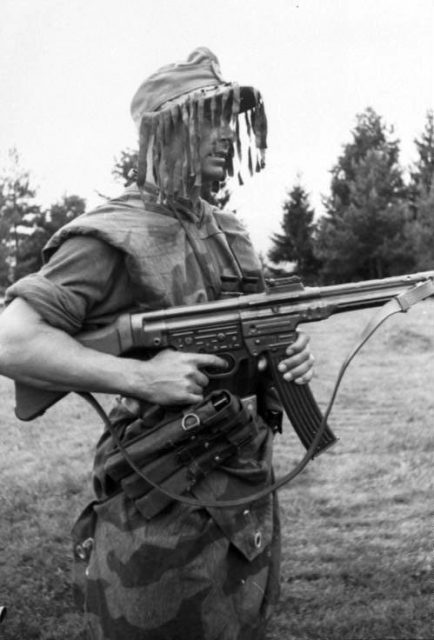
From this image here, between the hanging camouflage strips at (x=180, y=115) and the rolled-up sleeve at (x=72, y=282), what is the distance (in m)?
0.29

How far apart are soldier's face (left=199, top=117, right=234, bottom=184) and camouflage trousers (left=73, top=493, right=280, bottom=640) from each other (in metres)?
1.00

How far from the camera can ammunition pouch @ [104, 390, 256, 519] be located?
2.23m

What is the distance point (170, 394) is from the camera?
2191 mm

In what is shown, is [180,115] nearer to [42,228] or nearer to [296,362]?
[296,362]

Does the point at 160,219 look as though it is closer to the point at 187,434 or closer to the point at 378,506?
the point at 187,434

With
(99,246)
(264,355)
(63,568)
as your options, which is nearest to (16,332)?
(99,246)

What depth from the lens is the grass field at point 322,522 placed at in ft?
11.5

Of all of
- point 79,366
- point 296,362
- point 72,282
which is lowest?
point 296,362

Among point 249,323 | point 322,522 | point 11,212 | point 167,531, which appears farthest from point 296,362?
point 11,212

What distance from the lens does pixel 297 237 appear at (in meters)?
29.0

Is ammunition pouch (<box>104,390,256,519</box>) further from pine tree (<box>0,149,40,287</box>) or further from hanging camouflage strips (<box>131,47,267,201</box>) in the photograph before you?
pine tree (<box>0,149,40,287</box>)

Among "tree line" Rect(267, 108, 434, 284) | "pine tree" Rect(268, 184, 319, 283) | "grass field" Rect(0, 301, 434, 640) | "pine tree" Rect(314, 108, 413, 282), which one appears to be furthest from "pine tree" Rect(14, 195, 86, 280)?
"pine tree" Rect(268, 184, 319, 283)

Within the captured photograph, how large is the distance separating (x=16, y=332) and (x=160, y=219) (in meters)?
0.55

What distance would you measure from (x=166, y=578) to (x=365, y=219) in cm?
2433
